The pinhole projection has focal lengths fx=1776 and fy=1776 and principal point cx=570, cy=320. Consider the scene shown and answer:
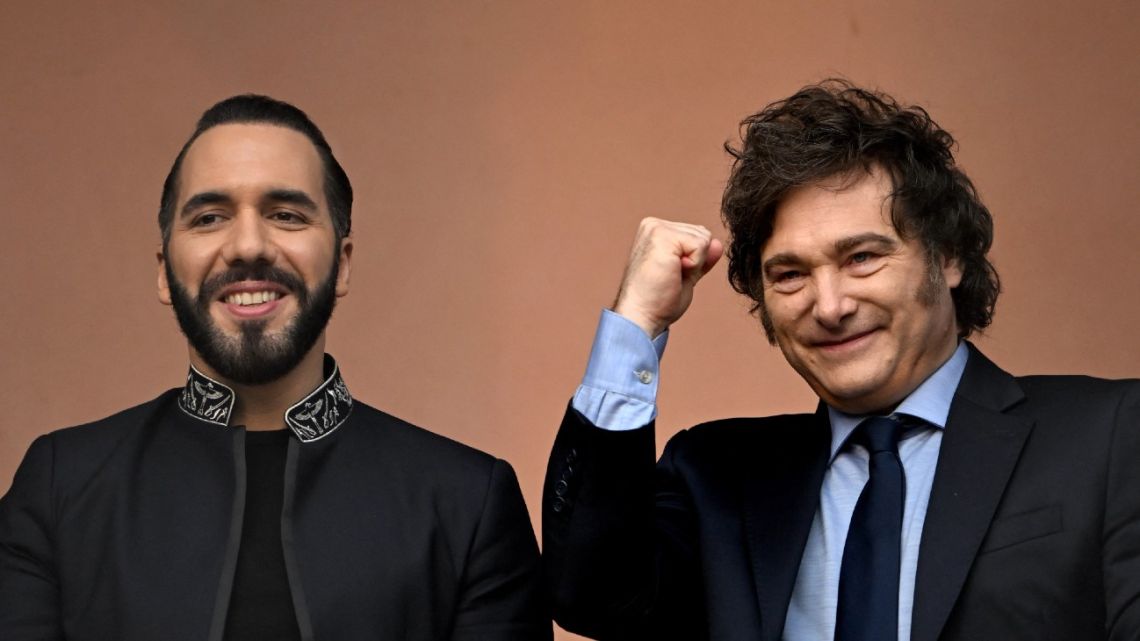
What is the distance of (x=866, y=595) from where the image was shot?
2400mm

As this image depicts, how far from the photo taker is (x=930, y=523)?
240 cm

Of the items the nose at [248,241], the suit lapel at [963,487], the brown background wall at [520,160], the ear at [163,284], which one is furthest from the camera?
the brown background wall at [520,160]

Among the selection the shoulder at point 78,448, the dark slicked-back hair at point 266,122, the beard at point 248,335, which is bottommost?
the shoulder at point 78,448

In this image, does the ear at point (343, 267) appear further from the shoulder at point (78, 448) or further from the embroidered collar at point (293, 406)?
the shoulder at point (78, 448)

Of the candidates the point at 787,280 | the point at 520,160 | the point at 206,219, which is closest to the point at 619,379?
the point at 787,280

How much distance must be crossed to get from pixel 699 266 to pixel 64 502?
96 cm

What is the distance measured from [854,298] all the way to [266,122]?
35.2 inches

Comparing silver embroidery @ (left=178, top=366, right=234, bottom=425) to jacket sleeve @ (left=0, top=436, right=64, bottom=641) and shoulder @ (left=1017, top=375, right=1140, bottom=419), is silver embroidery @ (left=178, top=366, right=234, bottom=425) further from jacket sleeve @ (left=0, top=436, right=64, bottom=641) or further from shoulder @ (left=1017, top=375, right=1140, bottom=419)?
shoulder @ (left=1017, top=375, right=1140, bottom=419)

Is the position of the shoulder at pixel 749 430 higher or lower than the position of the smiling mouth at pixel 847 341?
lower

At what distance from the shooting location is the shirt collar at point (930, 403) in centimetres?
252

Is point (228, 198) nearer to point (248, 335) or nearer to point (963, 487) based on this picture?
point (248, 335)

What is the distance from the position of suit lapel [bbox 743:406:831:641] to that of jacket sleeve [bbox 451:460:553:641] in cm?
32

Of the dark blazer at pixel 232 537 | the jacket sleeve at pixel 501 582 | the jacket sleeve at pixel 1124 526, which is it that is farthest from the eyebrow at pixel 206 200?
the jacket sleeve at pixel 1124 526

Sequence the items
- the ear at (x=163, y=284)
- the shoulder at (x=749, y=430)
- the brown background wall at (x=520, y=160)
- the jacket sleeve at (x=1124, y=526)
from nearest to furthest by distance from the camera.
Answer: the jacket sleeve at (x=1124, y=526), the ear at (x=163, y=284), the shoulder at (x=749, y=430), the brown background wall at (x=520, y=160)
